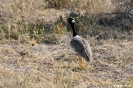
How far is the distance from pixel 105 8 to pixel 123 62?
4094 millimetres

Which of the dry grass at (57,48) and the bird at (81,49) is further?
the bird at (81,49)

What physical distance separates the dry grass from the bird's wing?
0.26 meters

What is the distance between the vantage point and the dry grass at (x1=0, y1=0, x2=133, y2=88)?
20.6ft

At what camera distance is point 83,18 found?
1032 centimetres

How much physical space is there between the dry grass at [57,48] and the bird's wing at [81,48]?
0.26m

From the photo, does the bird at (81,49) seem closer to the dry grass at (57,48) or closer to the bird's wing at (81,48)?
the bird's wing at (81,48)

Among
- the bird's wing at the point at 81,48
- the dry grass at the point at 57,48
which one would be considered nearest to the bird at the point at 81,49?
the bird's wing at the point at 81,48

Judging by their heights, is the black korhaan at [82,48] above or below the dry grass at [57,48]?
above

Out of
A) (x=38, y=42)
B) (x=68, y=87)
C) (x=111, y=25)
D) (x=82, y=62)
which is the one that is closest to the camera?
(x=68, y=87)

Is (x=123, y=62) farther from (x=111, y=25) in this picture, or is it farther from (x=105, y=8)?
(x=105, y=8)

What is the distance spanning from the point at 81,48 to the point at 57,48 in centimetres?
155

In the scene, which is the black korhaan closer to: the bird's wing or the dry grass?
the bird's wing

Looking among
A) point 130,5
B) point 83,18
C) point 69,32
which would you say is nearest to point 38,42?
point 69,32

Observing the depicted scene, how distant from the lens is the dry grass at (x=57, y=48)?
6.28m
